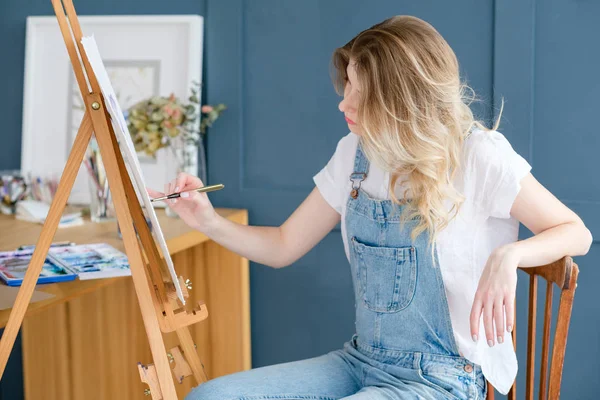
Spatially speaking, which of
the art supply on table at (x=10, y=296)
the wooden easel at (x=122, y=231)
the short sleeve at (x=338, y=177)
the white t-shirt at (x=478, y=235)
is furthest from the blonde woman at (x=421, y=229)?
the art supply on table at (x=10, y=296)

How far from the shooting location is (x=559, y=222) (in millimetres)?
1479

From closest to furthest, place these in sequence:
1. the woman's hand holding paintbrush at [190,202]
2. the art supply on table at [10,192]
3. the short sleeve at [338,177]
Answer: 1. the woman's hand holding paintbrush at [190,202]
2. the short sleeve at [338,177]
3. the art supply on table at [10,192]

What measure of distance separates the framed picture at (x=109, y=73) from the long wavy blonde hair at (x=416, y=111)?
3.55ft

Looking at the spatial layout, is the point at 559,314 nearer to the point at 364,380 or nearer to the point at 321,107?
the point at 364,380

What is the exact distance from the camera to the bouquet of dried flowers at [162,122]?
92.5 inches

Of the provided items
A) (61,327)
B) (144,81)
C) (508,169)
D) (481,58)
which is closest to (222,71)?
(144,81)

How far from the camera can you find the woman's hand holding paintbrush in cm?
161

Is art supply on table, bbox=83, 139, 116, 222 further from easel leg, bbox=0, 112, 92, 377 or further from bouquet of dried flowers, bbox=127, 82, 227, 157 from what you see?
easel leg, bbox=0, 112, 92, 377

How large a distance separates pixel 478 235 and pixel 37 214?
1423 mm

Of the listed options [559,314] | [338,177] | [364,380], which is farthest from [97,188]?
[559,314]

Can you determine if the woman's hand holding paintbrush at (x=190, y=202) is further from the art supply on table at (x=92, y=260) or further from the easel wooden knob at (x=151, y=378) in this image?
the easel wooden knob at (x=151, y=378)

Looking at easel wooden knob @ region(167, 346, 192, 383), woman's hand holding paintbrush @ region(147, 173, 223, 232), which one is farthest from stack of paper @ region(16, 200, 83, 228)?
easel wooden knob @ region(167, 346, 192, 383)

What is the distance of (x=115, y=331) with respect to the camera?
2533mm

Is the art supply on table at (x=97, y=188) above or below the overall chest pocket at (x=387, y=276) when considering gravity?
above
